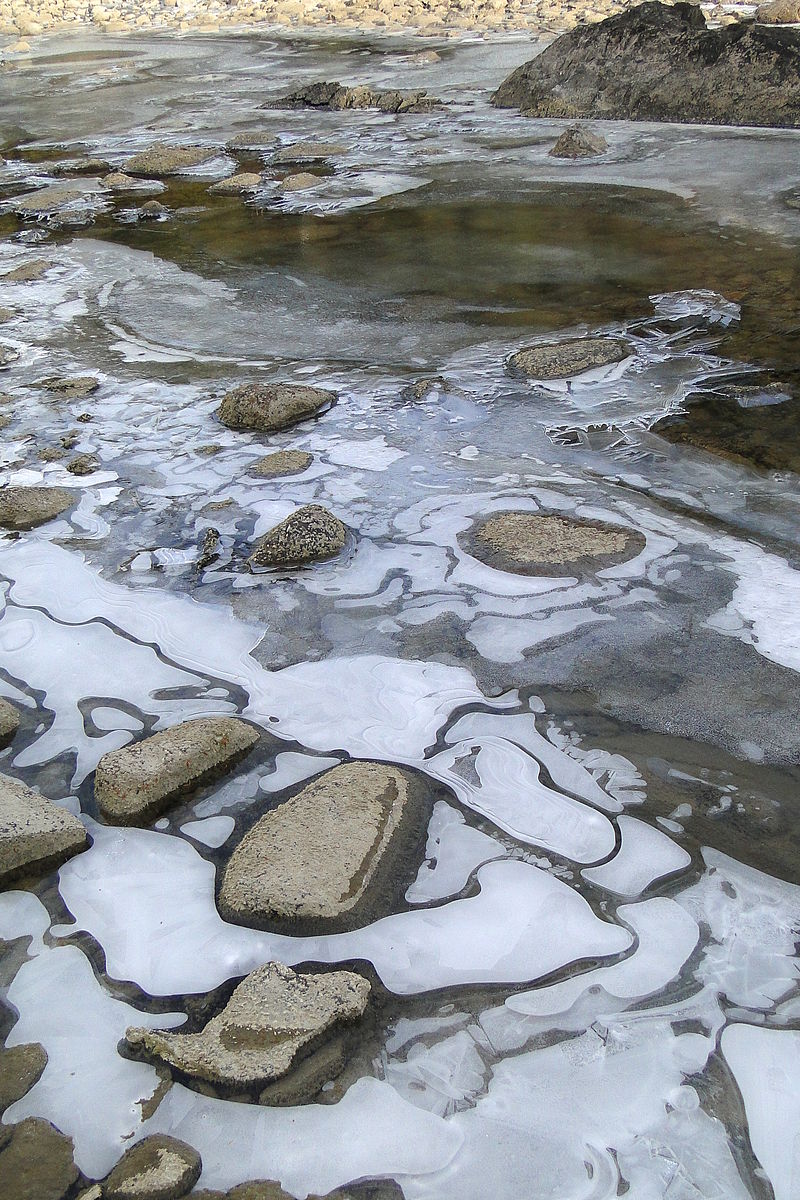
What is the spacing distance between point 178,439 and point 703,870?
242cm

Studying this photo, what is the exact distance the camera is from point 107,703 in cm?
236

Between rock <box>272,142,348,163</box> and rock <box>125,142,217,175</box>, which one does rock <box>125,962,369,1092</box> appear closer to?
rock <box>272,142,348,163</box>

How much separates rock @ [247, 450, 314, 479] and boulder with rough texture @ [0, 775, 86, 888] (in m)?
1.54

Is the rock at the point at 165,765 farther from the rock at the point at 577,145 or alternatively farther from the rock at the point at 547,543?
the rock at the point at 577,145

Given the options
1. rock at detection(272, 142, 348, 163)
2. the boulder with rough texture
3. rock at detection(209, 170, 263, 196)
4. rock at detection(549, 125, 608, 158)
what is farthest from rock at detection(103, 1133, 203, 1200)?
rock at detection(272, 142, 348, 163)

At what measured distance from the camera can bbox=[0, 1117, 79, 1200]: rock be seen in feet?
4.52

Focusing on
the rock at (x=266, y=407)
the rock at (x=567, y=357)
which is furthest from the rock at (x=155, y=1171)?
the rock at (x=567, y=357)

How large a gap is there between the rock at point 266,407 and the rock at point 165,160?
4.90m

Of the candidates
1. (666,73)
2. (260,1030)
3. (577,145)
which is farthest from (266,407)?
(666,73)

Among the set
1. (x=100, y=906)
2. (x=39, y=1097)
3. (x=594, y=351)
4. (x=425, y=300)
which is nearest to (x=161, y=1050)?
(x=39, y=1097)

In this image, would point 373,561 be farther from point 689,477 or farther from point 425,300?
point 425,300

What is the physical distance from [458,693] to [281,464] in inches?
51.8

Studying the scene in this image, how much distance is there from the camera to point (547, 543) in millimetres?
2744

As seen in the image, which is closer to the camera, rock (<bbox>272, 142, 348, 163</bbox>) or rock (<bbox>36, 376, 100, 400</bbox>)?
rock (<bbox>36, 376, 100, 400</bbox>)
